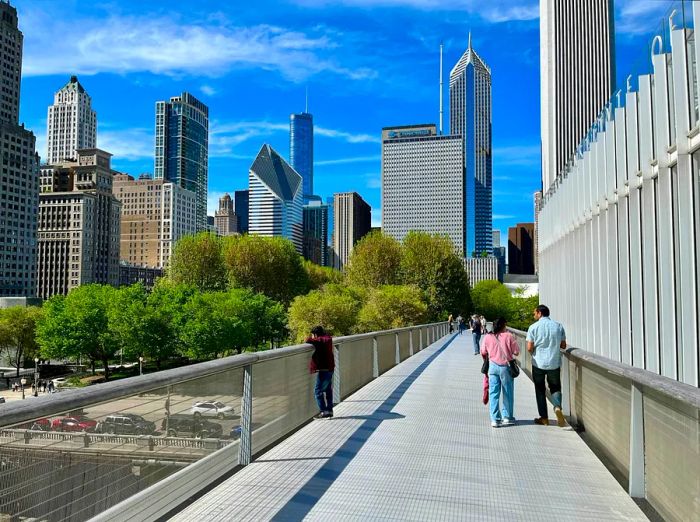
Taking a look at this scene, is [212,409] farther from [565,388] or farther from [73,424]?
Answer: [565,388]

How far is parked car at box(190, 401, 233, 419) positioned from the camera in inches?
208

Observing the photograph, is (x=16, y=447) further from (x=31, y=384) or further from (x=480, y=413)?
(x=31, y=384)

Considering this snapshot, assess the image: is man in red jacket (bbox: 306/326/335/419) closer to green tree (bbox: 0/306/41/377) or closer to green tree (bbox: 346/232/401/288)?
green tree (bbox: 346/232/401/288)

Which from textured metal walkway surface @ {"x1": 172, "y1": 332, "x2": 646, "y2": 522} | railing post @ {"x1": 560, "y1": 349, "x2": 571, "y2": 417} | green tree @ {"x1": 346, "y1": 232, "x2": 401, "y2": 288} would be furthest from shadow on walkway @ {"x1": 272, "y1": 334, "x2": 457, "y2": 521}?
green tree @ {"x1": 346, "y1": 232, "x2": 401, "y2": 288}

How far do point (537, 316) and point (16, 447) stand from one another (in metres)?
7.71

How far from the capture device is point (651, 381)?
4.65 metres

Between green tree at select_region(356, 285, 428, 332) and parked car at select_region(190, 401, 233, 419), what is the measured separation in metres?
49.7

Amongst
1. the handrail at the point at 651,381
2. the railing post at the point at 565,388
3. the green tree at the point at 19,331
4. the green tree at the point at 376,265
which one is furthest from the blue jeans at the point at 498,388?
the green tree at the point at 19,331

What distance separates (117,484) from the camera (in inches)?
158

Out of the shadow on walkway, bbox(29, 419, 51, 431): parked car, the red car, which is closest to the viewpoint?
bbox(29, 419, 51, 431): parked car

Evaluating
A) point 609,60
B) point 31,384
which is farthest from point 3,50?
point 609,60

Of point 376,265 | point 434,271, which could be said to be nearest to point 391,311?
point 434,271

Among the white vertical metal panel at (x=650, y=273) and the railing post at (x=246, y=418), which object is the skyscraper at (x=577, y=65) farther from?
the railing post at (x=246, y=418)

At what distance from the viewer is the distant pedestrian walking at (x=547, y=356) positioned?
8.91 meters
